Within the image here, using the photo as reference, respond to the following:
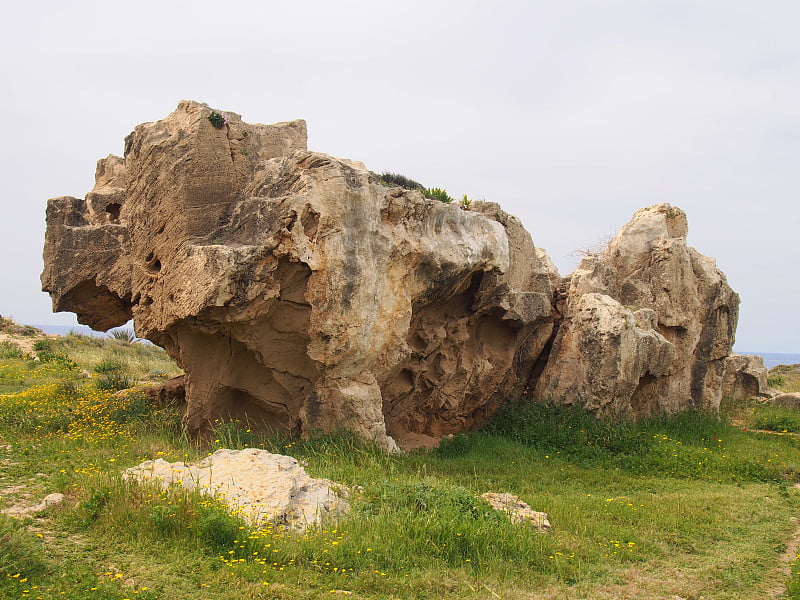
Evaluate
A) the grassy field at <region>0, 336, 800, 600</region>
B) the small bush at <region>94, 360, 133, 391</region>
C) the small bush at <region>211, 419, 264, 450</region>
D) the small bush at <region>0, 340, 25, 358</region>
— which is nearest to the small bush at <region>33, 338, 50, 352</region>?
the small bush at <region>0, 340, 25, 358</region>

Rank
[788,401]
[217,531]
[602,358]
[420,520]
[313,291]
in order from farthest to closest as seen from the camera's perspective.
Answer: [788,401]
[602,358]
[313,291]
[420,520]
[217,531]

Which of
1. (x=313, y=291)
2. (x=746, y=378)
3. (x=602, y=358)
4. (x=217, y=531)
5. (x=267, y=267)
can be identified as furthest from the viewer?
(x=746, y=378)

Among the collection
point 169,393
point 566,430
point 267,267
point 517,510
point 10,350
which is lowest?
point 10,350

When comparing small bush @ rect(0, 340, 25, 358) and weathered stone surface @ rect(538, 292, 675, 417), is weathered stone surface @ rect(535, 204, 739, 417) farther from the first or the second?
small bush @ rect(0, 340, 25, 358)

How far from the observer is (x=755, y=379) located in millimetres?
17891

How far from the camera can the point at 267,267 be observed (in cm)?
856

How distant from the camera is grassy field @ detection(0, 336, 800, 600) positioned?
4.83 meters

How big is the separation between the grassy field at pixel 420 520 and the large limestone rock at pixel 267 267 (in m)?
0.84

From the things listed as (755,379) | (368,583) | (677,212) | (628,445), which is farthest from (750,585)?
(755,379)

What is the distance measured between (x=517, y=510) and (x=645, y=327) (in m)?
6.55

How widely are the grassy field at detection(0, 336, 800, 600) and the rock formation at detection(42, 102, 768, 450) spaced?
817 millimetres

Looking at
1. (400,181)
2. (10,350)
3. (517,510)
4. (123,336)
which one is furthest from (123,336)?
(517,510)

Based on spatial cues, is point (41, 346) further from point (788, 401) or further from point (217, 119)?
point (788, 401)

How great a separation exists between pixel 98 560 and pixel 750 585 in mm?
5175
